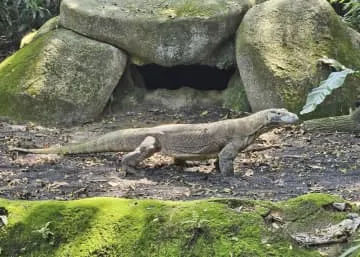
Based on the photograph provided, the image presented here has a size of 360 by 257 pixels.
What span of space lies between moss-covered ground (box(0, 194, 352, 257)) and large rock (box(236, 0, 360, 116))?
17.6ft

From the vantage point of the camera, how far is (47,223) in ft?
14.0

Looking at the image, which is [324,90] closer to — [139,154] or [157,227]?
[157,227]

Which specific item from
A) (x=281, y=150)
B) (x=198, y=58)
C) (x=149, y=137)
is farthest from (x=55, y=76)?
(x=281, y=150)

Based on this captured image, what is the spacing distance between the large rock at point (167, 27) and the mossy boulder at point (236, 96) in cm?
35

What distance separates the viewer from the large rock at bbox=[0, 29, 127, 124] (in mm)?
9797

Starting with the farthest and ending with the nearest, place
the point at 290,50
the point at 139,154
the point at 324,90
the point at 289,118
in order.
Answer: the point at 290,50
the point at 289,118
the point at 139,154
the point at 324,90

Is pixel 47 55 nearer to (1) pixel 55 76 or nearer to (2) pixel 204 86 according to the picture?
(1) pixel 55 76

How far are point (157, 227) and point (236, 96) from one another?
6.43 meters

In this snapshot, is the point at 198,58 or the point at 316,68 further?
the point at 198,58

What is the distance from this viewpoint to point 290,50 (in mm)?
9820

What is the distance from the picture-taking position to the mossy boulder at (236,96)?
10211 mm

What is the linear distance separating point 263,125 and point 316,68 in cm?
230

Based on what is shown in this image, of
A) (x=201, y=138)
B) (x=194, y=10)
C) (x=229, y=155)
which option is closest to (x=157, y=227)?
(x=229, y=155)

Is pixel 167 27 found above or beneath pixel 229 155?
above
